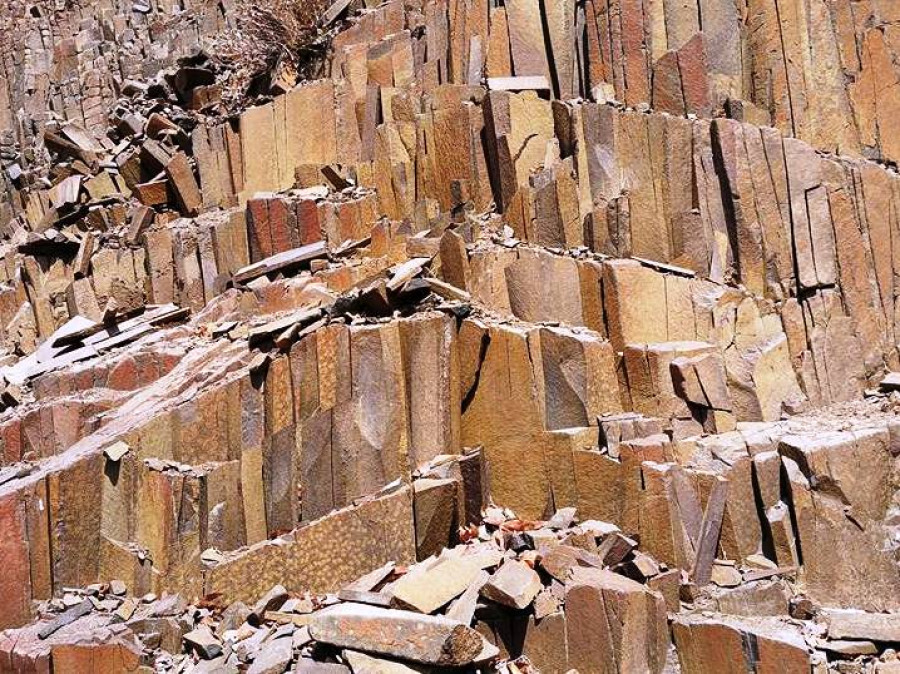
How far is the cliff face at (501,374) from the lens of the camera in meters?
6.55

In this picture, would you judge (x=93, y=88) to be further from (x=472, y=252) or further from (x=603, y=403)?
(x=603, y=403)

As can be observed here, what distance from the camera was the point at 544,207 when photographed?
9781 mm

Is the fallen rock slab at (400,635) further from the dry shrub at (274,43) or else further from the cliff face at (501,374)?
the dry shrub at (274,43)

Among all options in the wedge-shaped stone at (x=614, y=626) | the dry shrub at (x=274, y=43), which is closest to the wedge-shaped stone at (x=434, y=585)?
the wedge-shaped stone at (x=614, y=626)

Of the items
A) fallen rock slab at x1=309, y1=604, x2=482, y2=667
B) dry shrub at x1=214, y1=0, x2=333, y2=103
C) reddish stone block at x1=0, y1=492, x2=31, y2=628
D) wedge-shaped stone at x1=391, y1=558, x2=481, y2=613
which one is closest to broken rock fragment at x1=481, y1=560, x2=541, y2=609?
wedge-shaped stone at x1=391, y1=558, x2=481, y2=613

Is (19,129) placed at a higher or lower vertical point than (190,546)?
higher

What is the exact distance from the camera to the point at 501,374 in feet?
26.1

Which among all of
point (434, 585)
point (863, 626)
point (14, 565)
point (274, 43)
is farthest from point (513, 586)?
point (274, 43)

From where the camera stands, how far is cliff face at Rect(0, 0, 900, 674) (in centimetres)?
655

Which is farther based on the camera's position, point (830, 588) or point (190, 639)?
point (830, 588)

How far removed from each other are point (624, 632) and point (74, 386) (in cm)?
647

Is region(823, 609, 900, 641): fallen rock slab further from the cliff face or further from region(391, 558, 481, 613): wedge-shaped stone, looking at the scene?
region(391, 558, 481, 613): wedge-shaped stone

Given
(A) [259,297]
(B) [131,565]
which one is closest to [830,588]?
(B) [131,565]

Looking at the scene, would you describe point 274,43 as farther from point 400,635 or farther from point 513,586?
point 400,635
